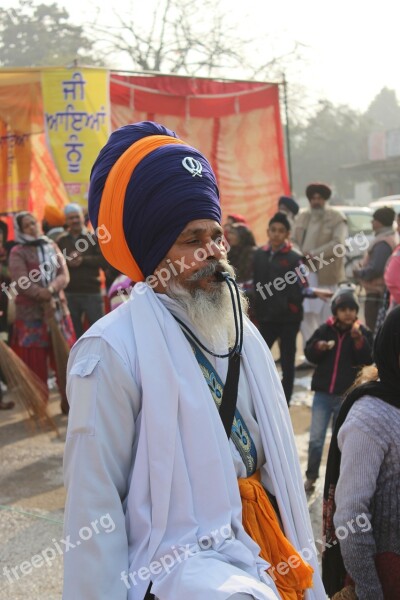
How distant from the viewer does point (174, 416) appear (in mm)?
1810

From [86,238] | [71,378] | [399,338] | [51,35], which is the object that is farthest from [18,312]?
[51,35]

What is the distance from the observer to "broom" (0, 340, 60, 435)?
6.13 m

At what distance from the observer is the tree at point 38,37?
3189 cm

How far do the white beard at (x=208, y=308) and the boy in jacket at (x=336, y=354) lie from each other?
2.93m

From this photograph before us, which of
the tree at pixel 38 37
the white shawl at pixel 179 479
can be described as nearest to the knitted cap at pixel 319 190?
the white shawl at pixel 179 479

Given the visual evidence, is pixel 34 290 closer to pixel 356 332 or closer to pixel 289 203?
pixel 356 332

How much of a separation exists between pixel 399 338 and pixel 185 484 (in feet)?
3.81

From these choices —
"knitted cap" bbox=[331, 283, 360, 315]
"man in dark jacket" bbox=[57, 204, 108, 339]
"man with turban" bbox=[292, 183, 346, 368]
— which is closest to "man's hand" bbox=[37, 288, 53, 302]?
"man in dark jacket" bbox=[57, 204, 108, 339]

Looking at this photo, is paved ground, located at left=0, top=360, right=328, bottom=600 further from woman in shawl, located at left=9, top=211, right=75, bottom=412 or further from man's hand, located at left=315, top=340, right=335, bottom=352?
man's hand, located at left=315, top=340, right=335, bottom=352

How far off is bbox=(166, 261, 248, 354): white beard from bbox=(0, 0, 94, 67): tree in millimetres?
28895

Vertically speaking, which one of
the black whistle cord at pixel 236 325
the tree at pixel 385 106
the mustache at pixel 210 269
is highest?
the tree at pixel 385 106

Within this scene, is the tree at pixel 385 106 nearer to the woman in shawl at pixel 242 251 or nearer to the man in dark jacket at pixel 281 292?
the woman in shawl at pixel 242 251

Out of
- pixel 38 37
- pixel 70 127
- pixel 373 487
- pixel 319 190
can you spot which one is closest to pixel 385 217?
pixel 319 190

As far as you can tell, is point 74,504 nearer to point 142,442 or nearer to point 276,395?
point 142,442
